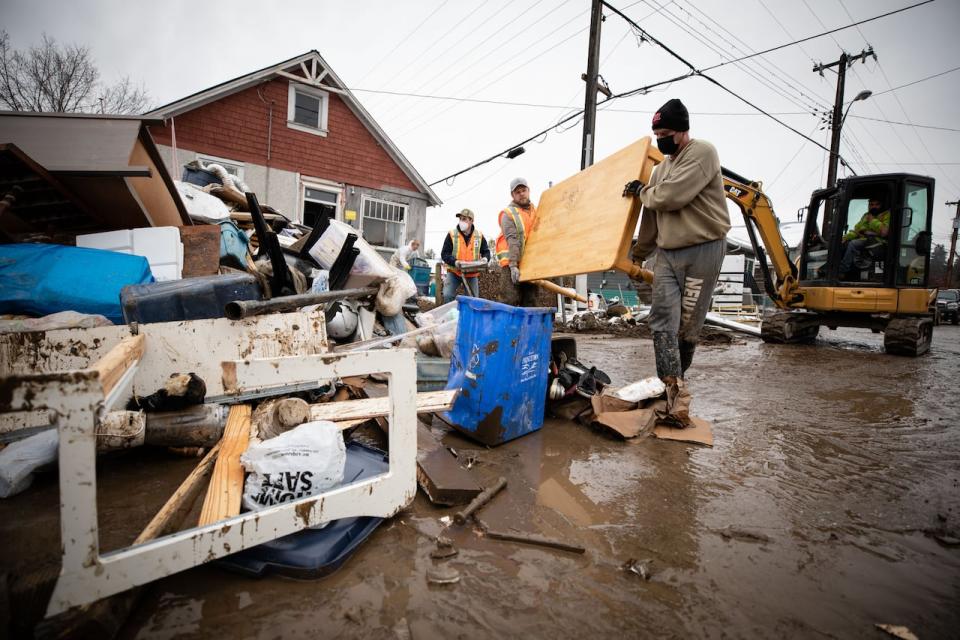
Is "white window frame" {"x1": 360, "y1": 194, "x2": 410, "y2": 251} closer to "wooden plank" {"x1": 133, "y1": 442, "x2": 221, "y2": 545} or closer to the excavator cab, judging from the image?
the excavator cab

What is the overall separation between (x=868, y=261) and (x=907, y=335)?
135 centimetres

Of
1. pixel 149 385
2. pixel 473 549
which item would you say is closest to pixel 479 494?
pixel 473 549

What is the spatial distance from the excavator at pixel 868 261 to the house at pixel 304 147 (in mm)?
9785

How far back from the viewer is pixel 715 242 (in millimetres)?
2930

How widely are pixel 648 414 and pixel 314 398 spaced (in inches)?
87.9

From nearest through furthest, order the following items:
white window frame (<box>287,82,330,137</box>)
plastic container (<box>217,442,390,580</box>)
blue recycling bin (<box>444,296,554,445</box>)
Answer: plastic container (<box>217,442,390,580</box>)
blue recycling bin (<box>444,296,554,445</box>)
white window frame (<box>287,82,330,137</box>)

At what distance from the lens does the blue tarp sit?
264 cm

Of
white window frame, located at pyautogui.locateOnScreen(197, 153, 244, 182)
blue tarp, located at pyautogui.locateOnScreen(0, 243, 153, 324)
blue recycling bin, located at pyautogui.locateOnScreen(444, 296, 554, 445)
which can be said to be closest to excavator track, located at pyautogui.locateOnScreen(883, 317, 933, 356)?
blue recycling bin, located at pyautogui.locateOnScreen(444, 296, 554, 445)

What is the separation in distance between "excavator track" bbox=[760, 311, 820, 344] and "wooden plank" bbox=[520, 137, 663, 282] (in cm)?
655

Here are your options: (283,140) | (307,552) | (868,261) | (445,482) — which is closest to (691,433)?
(445,482)

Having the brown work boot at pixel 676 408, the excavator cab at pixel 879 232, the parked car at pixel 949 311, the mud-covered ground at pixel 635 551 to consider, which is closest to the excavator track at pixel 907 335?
the excavator cab at pixel 879 232

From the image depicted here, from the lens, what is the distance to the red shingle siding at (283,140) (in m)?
10.5

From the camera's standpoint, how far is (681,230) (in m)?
2.93

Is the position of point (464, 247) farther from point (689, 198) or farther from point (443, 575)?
point (443, 575)
